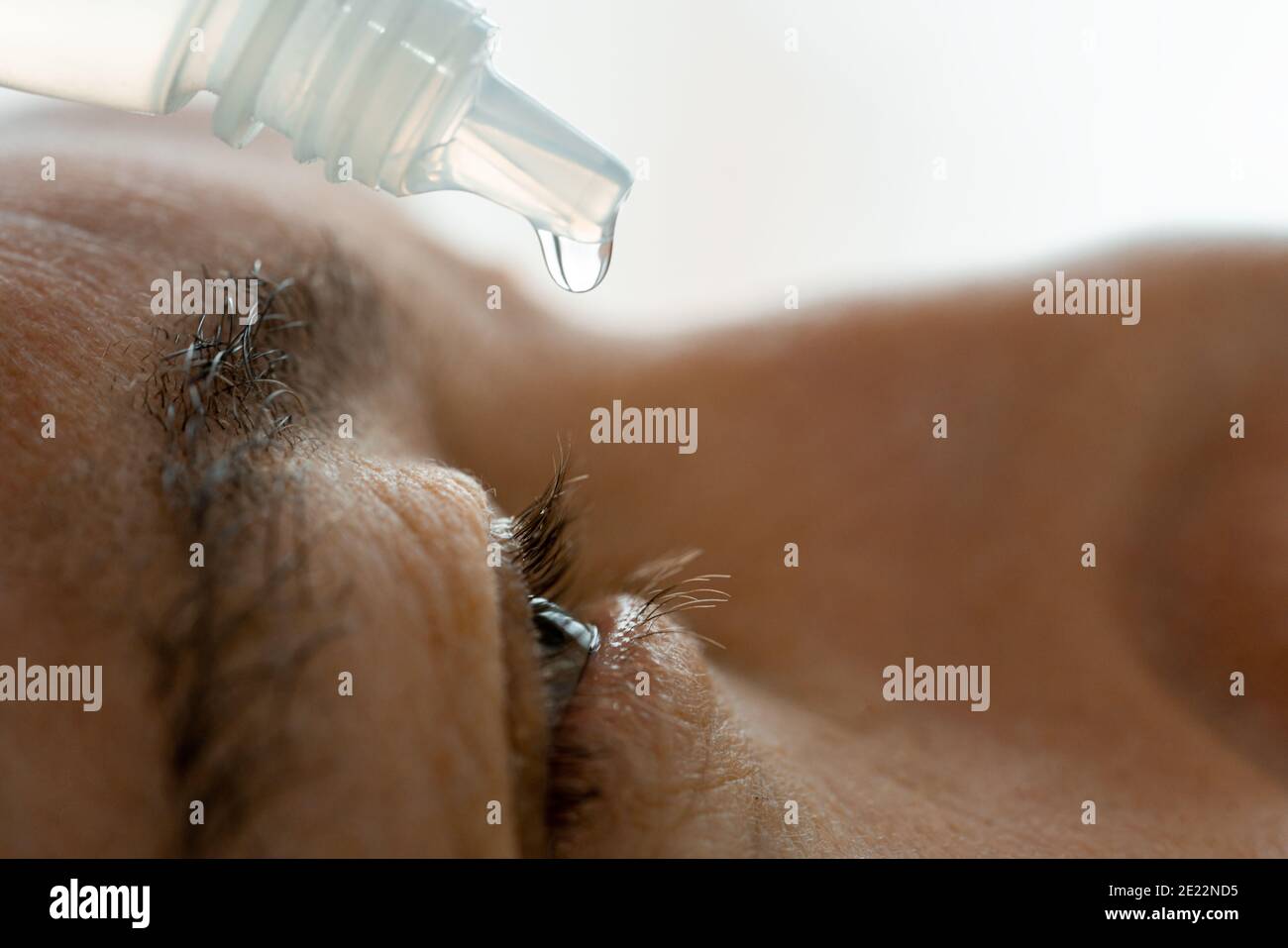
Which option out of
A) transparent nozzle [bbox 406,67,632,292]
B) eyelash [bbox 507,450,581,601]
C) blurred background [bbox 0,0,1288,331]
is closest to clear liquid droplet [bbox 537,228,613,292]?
transparent nozzle [bbox 406,67,632,292]

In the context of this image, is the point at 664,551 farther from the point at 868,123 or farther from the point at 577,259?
the point at 868,123

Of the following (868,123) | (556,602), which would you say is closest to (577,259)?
(556,602)

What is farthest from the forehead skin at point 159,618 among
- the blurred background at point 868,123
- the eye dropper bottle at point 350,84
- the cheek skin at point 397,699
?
the blurred background at point 868,123

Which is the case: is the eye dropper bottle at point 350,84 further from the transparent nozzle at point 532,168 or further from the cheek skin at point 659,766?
the cheek skin at point 659,766

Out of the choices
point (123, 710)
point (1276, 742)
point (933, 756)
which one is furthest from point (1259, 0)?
point (123, 710)

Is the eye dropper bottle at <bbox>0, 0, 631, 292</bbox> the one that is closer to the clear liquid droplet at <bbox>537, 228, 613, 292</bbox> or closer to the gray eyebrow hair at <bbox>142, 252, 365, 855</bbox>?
the clear liquid droplet at <bbox>537, 228, 613, 292</bbox>

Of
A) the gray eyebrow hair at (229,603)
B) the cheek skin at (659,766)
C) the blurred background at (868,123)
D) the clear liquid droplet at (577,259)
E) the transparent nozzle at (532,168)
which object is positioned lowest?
the cheek skin at (659,766)
